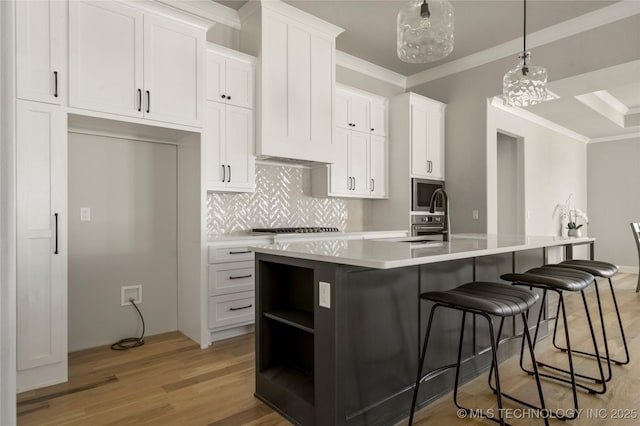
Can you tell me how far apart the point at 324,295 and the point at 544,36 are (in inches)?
164

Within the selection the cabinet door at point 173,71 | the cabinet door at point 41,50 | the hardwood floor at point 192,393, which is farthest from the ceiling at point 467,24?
the hardwood floor at point 192,393

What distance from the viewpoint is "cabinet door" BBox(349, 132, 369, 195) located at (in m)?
4.61

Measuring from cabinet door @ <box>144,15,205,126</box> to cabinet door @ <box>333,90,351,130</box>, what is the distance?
5.79ft

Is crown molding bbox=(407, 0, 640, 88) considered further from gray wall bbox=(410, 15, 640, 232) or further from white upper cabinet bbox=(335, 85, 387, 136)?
white upper cabinet bbox=(335, 85, 387, 136)

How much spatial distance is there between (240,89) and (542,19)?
127 inches

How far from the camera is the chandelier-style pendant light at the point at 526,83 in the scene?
→ 8.98 ft

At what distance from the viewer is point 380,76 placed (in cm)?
525

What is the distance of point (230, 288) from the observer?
328cm

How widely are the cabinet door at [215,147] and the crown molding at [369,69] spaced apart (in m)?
2.12

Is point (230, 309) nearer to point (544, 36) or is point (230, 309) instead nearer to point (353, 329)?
point (353, 329)

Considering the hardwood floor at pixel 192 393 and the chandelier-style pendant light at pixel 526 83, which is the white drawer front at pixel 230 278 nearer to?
the hardwood floor at pixel 192 393

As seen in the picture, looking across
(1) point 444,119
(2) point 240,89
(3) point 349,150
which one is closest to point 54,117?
(2) point 240,89

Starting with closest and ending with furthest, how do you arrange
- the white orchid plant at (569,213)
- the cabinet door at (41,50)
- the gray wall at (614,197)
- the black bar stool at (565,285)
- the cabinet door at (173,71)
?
the black bar stool at (565,285) → the cabinet door at (41,50) → the cabinet door at (173,71) → the white orchid plant at (569,213) → the gray wall at (614,197)

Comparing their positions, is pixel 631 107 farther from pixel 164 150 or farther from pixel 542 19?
pixel 164 150
